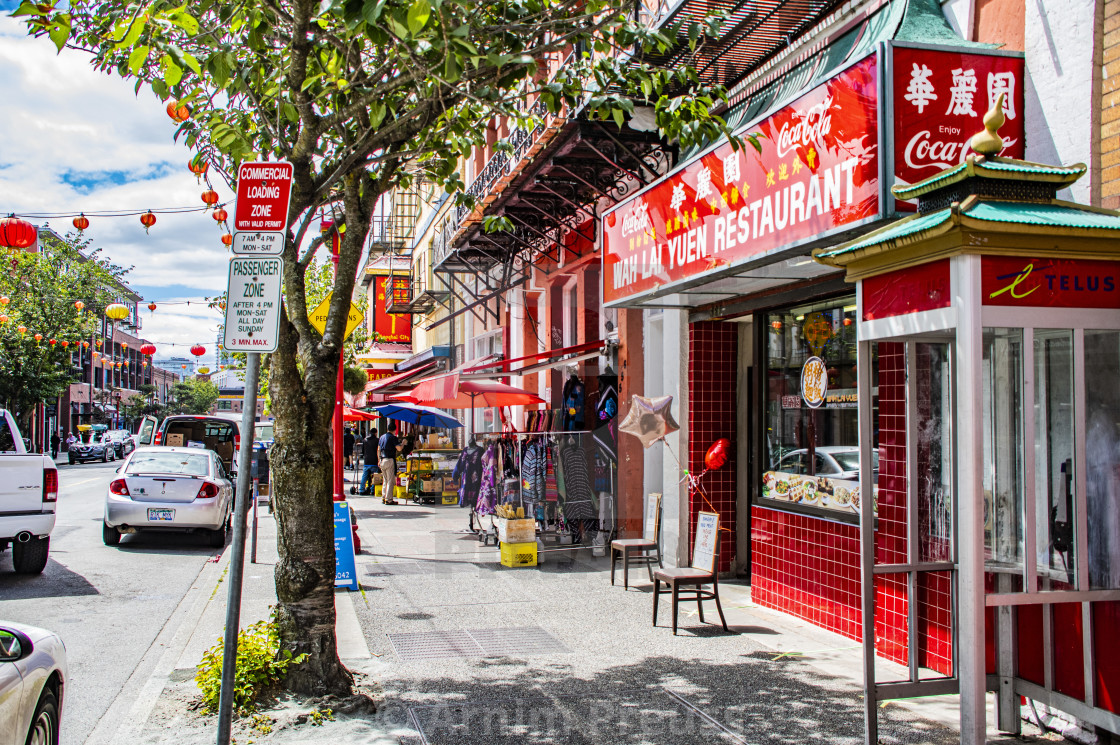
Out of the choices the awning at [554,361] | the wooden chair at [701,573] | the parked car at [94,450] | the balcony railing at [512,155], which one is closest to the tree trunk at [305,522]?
the balcony railing at [512,155]

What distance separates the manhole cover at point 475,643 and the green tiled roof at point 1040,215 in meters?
4.72

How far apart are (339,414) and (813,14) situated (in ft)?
25.6

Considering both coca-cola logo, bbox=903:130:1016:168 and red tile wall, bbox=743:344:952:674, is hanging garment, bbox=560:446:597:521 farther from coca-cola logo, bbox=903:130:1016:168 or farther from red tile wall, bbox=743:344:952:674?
coca-cola logo, bbox=903:130:1016:168

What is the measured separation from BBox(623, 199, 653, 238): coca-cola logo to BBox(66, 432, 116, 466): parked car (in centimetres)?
4149

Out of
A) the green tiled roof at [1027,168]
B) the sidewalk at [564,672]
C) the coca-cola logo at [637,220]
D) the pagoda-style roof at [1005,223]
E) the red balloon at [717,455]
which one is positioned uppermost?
the coca-cola logo at [637,220]

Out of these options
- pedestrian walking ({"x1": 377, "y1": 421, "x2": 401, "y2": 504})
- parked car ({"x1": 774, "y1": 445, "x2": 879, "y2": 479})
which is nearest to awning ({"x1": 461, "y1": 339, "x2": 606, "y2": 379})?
parked car ({"x1": 774, "y1": 445, "x2": 879, "y2": 479})

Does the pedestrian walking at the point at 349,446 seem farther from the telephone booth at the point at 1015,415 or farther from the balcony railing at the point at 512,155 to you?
the telephone booth at the point at 1015,415

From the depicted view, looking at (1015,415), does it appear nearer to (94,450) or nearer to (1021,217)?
(1021,217)

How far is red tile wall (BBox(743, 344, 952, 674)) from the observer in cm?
645

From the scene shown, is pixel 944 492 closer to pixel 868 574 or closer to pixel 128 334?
pixel 868 574

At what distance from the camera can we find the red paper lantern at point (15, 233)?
56.2ft

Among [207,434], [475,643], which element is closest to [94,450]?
[207,434]

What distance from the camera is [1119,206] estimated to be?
16.6 ft

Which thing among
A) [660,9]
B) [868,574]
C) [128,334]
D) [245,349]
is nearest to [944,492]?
[868,574]
